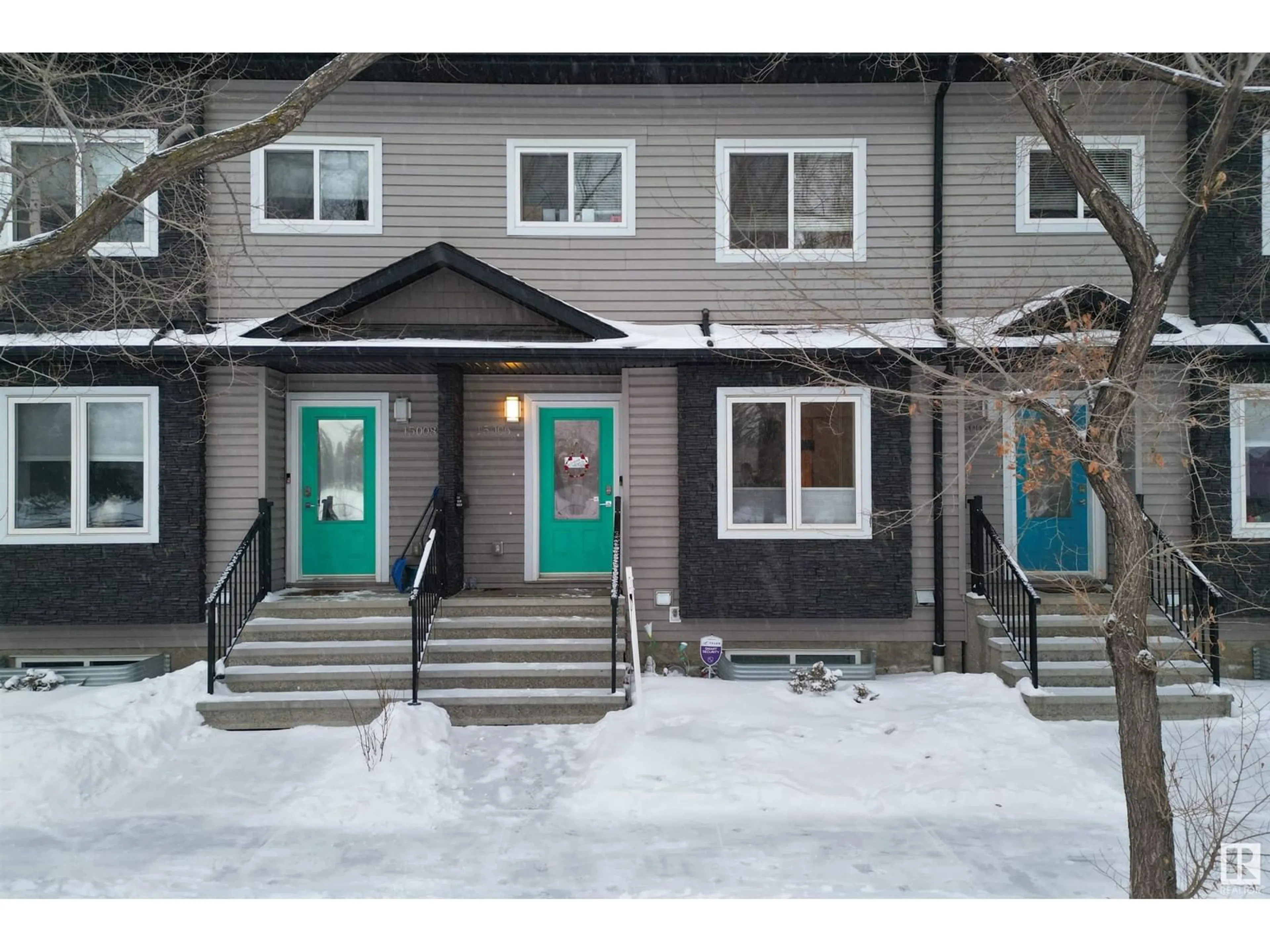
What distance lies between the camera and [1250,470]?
864 cm

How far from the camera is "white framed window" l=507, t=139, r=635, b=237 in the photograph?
8.73m

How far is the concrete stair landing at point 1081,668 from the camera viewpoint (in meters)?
7.15

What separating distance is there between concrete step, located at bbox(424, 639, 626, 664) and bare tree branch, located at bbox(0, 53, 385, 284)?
14.3ft

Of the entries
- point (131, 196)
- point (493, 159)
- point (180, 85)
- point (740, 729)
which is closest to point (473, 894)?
point (740, 729)

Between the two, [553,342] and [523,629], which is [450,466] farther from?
[523,629]

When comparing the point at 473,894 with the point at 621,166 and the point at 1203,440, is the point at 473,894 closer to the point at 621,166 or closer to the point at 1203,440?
the point at 621,166

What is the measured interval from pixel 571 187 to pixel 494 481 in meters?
3.37

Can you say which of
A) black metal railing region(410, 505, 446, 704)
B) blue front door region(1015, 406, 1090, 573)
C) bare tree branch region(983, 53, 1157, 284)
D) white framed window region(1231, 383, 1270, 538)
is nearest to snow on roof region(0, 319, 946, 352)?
black metal railing region(410, 505, 446, 704)

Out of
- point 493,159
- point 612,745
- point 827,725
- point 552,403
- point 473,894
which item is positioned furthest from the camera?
point 552,403

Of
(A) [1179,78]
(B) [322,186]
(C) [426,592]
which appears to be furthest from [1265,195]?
(B) [322,186]

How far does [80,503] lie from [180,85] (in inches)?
170

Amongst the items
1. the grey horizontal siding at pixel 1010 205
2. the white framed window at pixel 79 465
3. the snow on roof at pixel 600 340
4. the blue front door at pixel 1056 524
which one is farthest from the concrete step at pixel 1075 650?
the white framed window at pixel 79 465

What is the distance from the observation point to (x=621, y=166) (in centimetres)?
878

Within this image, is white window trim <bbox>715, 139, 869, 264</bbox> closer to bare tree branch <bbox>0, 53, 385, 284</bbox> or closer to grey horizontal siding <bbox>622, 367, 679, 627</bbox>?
grey horizontal siding <bbox>622, 367, 679, 627</bbox>
